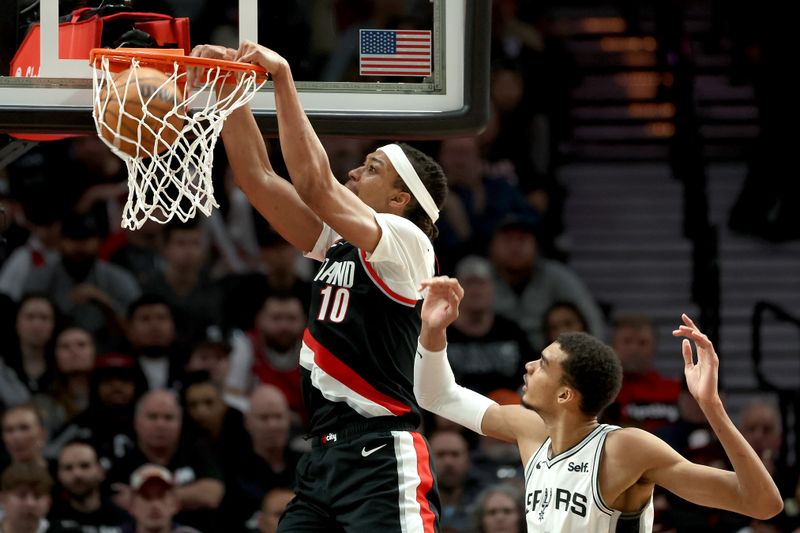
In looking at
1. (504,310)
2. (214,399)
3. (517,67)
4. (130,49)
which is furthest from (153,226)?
(130,49)

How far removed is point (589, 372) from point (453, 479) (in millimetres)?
3699

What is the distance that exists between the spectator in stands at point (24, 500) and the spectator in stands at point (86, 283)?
1305 millimetres

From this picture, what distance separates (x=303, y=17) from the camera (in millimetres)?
5516

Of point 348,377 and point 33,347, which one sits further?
point 33,347

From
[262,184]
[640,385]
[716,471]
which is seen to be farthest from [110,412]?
[716,471]

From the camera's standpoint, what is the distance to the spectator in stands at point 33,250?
9352mm

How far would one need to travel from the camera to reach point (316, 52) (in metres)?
5.44

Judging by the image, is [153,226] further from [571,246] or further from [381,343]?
[381,343]

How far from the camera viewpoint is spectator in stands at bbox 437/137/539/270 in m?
9.89

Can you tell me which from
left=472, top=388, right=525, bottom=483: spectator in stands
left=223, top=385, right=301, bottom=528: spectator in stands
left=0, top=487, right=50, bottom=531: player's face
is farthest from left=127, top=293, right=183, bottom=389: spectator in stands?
left=472, top=388, right=525, bottom=483: spectator in stands

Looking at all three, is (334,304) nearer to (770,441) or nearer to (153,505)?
(153,505)

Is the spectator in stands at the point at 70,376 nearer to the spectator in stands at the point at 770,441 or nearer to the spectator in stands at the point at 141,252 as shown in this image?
the spectator in stands at the point at 141,252

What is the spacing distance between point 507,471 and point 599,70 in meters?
4.29

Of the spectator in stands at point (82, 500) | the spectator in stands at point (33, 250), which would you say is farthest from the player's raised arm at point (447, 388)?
the spectator in stands at point (33, 250)
